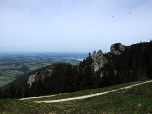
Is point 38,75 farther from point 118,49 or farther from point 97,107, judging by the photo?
point 97,107

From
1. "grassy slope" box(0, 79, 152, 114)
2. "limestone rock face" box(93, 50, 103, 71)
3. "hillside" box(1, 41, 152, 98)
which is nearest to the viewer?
"grassy slope" box(0, 79, 152, 114)

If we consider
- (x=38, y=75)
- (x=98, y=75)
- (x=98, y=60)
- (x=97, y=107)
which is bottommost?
(x=38, y=75)

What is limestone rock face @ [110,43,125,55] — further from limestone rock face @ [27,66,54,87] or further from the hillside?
limestone rock face @ [27,66,54,87]

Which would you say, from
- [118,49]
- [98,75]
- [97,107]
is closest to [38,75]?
[98,75]

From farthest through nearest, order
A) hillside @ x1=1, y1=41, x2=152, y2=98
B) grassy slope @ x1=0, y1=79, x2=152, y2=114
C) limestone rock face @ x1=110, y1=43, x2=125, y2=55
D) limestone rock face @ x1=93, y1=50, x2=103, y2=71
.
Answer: limestone rock face @ x1=110, y1=43, x2=125, y2=55, limestone rock face @ x1=93, y1=50, x2=103, y2=71, hillside @ x1=1, y1=41, x2=152, y2=98, grassy slope @ x1=0, y1=79, x2=152, y2=114

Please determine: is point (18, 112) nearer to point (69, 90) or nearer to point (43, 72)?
point (69, 90)

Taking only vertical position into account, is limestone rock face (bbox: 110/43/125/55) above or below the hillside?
above

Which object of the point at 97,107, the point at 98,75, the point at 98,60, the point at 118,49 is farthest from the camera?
the point at 118,49

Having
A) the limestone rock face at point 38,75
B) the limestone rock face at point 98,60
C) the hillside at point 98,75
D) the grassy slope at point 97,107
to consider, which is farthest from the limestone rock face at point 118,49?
the grassy slope at point 97,107

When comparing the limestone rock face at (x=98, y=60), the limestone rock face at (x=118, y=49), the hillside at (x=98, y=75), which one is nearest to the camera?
the hillside at (x=98, y=75)

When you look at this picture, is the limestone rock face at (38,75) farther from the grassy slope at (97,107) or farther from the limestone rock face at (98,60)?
the grassy slope at (97,107)

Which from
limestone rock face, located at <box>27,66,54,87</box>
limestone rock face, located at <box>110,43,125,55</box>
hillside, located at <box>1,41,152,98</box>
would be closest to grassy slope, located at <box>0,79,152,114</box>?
hillside, located at <box>1,41,152,98</box>

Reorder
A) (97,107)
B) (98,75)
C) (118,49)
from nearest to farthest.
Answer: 1. (97,107)
2. (98,75)
3. (118,49)

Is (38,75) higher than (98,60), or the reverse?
(98,60)
